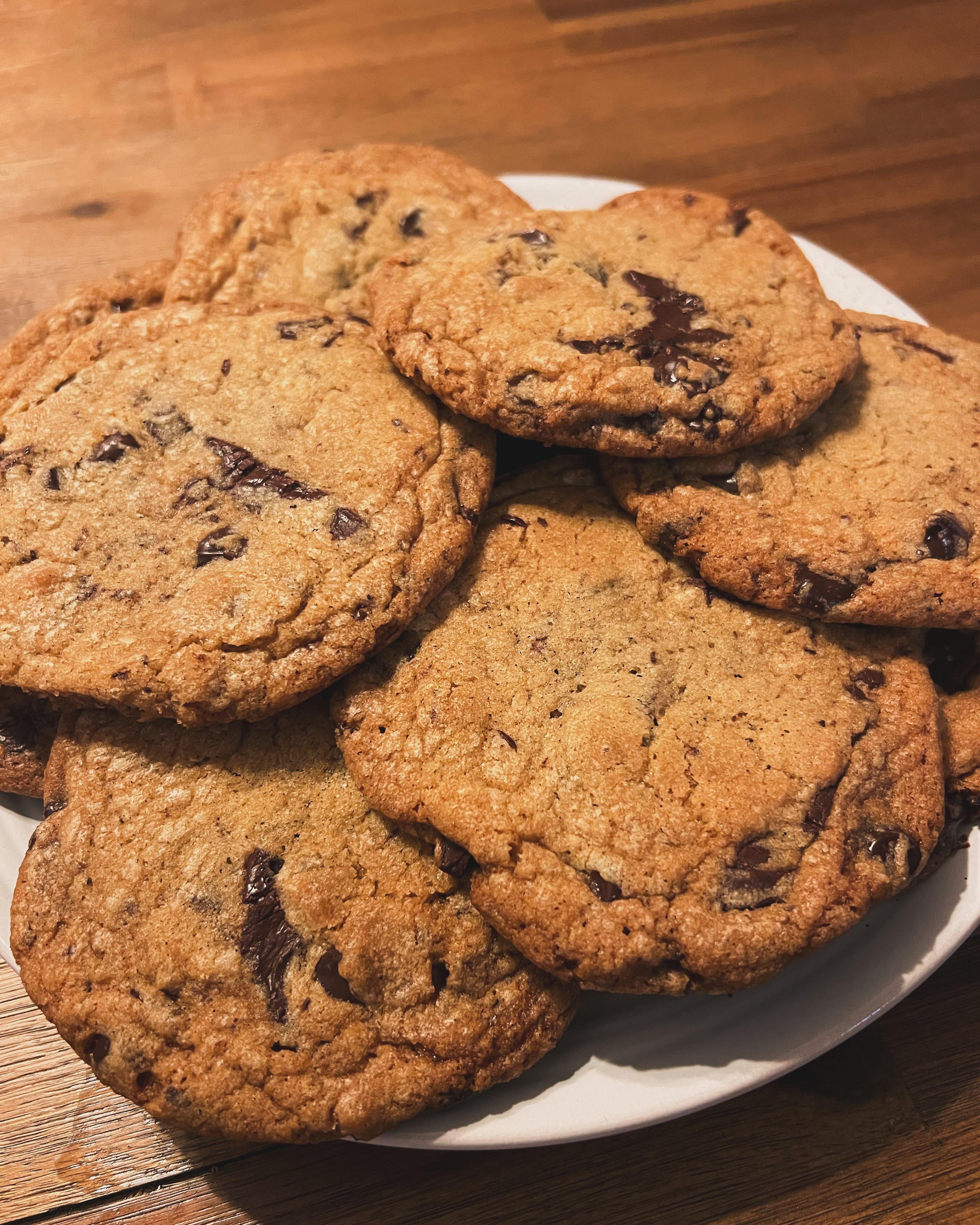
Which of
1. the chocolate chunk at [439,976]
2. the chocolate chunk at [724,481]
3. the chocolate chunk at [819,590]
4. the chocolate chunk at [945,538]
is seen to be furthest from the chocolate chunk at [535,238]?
the chocolate chunk at [439,976]

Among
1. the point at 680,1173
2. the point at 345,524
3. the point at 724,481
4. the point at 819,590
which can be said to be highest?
the point at 345,524

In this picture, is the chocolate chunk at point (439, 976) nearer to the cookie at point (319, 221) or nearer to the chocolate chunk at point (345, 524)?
the chocolate chunk at point (345, 524)

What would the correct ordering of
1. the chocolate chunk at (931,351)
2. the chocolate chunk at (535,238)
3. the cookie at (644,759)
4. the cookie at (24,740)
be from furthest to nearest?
1. the chocolate chunk at (931,351)
2. the chocolate chunk at (535,238)
3. the cookie at (24,740)
4. the cookie at (644,759)

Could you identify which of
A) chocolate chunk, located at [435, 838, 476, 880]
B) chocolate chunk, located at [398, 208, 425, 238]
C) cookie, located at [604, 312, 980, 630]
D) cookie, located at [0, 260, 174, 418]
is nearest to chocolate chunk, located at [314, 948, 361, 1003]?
chocolate chunk, located at [435, 838, 476, 880]

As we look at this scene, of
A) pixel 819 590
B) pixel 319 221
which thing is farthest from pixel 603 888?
pixel 319 221

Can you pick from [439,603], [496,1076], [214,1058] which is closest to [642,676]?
[439,603]

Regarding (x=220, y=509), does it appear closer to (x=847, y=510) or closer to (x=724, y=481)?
(x=724, y=481)
